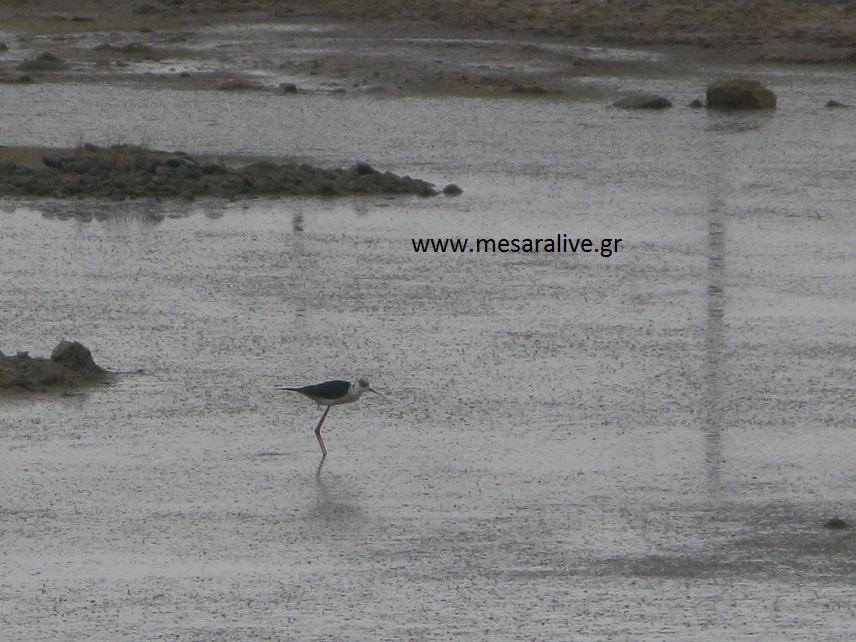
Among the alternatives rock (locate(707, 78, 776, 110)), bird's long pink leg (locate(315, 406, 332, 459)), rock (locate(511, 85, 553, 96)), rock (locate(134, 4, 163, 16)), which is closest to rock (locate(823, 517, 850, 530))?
bird's long pink leg (locate(315, 406, 332, 459))

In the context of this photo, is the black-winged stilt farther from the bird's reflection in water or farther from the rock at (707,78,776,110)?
the rock at (707,78,776,110)

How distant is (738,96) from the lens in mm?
25297

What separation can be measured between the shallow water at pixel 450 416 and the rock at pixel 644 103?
423cm

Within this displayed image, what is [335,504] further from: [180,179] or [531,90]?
[531,90]

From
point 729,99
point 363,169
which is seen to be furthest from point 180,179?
point 729,99

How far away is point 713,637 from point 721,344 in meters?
5.60

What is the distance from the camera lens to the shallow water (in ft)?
28.0

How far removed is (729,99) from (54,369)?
15.0 m

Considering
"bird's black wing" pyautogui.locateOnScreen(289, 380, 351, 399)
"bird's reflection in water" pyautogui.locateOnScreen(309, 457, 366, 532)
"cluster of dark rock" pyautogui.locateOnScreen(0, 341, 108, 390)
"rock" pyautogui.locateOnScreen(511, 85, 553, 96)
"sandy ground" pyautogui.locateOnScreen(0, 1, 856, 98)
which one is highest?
"sandy ground" pyautogui.locateOnScreen(0, 1, 856, 98)

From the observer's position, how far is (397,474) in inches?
411

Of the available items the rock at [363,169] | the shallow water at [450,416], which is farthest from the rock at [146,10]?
the rock at [363,169]

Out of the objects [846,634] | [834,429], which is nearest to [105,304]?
[834,429]

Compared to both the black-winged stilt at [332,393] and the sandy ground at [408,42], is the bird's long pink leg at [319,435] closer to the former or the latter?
the black-winged stilt at [332,393]

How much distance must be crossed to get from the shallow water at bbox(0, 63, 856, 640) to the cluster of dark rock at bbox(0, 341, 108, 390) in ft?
0.67
